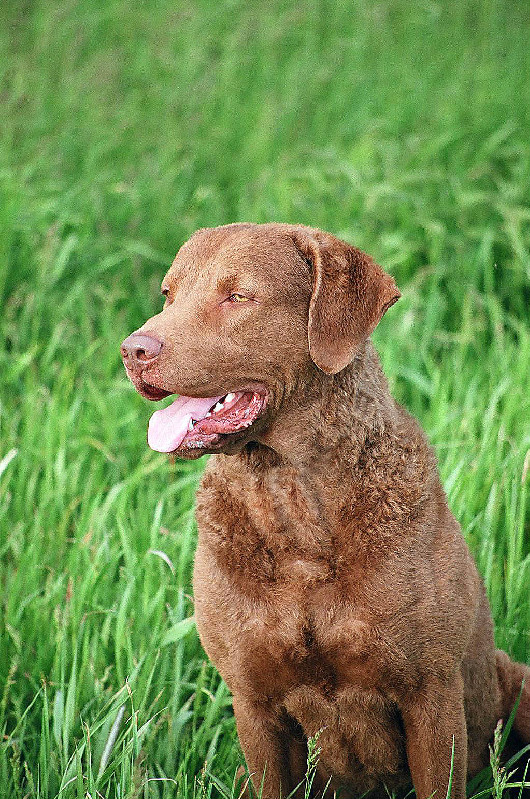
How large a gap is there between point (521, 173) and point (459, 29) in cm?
264

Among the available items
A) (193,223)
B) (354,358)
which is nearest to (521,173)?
(193,223)

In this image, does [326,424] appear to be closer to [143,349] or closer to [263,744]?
[143,349]

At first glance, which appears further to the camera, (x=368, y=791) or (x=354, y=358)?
(x=368, y=791)

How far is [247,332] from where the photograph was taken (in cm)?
269

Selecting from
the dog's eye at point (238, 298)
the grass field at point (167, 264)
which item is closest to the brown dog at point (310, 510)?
the dog's eye at point (238, 298)

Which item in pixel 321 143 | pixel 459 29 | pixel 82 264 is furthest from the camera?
pixel 459 29

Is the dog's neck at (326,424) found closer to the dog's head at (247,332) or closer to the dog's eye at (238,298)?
the dog's head at (247,332)

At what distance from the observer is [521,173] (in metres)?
5.93

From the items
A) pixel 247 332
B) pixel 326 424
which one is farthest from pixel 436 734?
pixel 247 332

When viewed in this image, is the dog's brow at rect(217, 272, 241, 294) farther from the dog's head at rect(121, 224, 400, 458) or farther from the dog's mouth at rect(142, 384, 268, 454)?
the dog's mouth at rect(142, 384, 268, 454)

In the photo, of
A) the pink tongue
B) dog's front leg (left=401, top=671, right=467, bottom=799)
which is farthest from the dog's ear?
dog's front leg (left=401, top=671, right=467, bottom=799)

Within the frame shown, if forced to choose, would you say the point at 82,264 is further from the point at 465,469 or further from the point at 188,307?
the point at 188,307

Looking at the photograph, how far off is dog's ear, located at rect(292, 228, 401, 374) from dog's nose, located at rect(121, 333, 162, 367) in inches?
14.8

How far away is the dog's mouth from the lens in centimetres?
265
